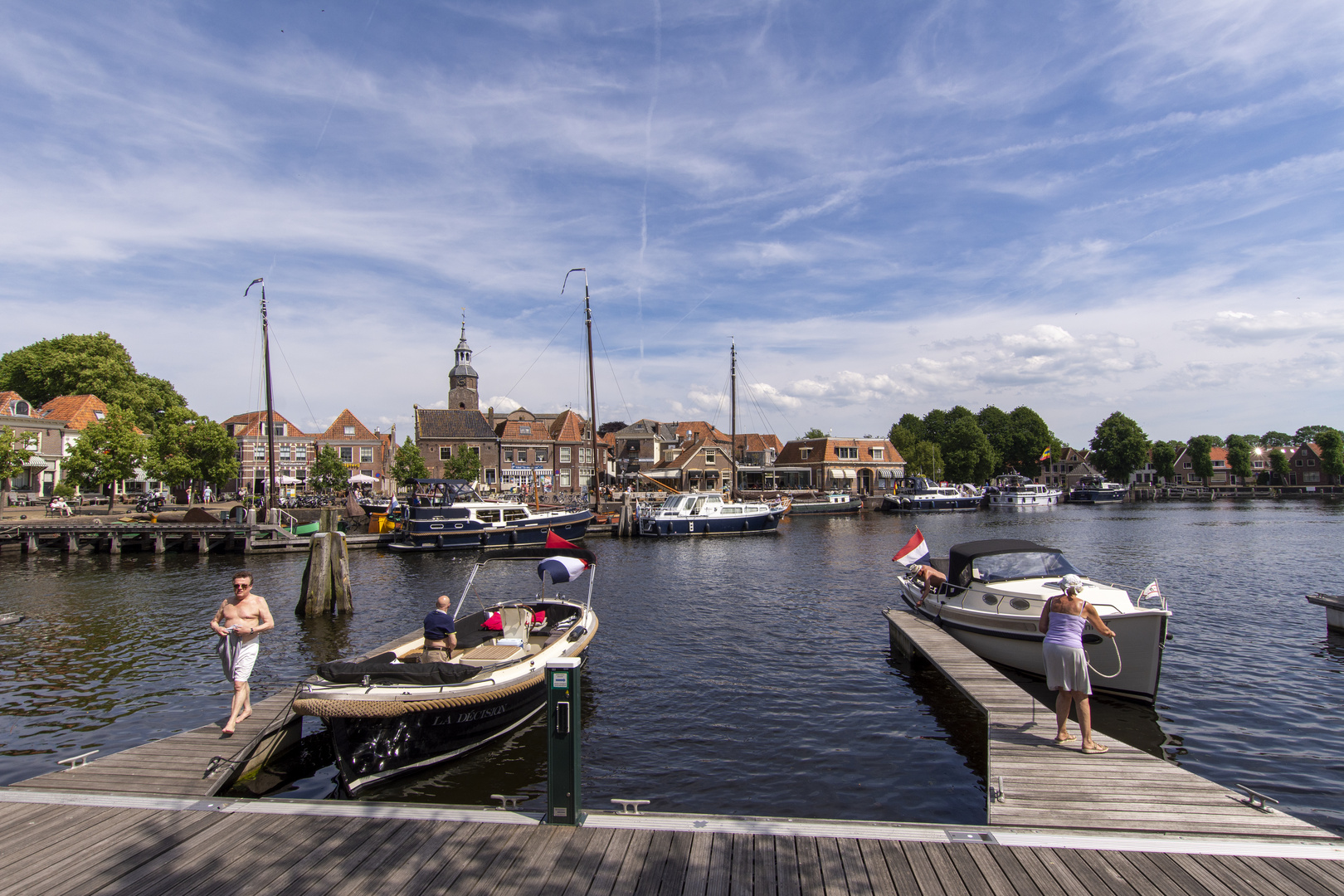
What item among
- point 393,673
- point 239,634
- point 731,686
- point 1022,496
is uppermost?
point 239,634

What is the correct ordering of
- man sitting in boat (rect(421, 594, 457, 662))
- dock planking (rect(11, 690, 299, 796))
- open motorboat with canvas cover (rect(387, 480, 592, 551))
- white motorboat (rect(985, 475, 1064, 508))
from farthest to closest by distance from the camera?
1. white motorboat (rect(985, 475, 1064, 508))
2. open motorboat with canvas cover (rect(387, 480, 592, 551))
3. man sitting in boat (rect(421, 594, 457, 662))
4. dock planking (rect(11, 690, 299, 796))

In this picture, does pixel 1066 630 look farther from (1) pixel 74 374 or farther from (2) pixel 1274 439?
(2) pixel 1274 439

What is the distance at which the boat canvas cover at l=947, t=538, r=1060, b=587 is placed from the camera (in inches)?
600

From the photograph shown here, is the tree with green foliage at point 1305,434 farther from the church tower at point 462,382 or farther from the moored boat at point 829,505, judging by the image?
the church tower at point 462,382

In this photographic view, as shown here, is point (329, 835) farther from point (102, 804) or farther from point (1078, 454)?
point (1078, 454)

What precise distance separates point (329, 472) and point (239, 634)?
214 feet

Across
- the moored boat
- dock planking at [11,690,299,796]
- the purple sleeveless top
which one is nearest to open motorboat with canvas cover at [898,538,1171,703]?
the purple sleeveless top

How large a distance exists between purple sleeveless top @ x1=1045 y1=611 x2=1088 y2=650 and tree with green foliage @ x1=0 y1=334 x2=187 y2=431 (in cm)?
7747

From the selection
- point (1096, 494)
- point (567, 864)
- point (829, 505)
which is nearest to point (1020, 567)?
point (567, 864)

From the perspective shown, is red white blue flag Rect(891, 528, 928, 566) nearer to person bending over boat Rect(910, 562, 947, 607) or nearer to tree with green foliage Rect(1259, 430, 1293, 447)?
person bending over boat Rect(910, 562, 947, 607)

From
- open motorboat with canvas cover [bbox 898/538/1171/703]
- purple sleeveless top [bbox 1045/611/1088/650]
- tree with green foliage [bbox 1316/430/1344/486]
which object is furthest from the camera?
tree with green foliage [bbox 1316/430/1344/486]

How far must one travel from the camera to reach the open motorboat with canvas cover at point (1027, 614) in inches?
482

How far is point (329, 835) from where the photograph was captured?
6355 millimetres

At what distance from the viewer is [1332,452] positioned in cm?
10800
